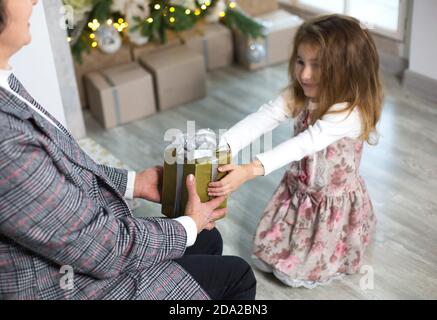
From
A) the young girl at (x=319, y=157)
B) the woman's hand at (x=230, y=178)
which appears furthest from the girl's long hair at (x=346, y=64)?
the woman's hand at (x=230, y=178)

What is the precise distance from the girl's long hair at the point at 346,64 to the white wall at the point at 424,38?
123cm

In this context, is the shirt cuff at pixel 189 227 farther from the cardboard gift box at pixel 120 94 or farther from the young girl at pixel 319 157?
the cardboard gift box at pixel 120 94

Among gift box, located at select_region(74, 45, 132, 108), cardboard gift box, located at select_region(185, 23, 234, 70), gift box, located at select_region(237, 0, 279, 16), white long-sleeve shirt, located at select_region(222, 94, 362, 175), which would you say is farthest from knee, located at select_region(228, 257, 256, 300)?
gift box, located at select_region(237, 0, 279, 16)

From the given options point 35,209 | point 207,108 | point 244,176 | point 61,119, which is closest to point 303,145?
point 244,176

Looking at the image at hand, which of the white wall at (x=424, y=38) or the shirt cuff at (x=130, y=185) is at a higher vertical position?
the shirt cuff at (x=130, y=185)

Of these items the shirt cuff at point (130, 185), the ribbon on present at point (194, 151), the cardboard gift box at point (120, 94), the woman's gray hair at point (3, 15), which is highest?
the woman's gray hair at point (3, 15)

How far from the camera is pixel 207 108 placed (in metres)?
3.07

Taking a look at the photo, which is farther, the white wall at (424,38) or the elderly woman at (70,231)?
the white wall at (424,38)

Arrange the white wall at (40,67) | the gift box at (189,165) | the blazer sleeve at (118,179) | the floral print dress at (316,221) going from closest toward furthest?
the gift box at (189,165)
the blazer sleeve at (118,179)
the floral print dress at (316,221)
the white wall at (40,67)

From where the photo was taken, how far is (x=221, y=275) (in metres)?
1.41

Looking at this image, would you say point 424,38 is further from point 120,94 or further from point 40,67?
point 40,67

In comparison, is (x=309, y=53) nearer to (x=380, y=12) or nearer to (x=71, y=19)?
(x=71, y=19)

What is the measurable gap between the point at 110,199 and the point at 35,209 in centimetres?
31

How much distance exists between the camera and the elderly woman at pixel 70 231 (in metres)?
1.13
